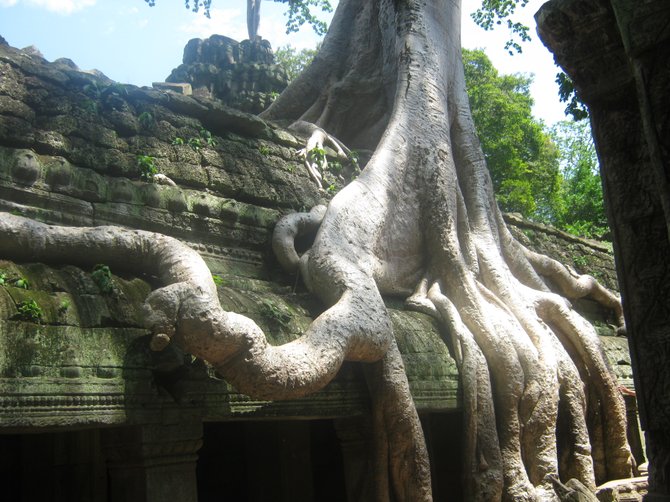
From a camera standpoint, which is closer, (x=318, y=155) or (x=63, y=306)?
(x=63, y=306)

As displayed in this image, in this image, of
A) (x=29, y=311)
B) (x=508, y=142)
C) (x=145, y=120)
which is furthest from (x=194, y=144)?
(x=508, y=142)

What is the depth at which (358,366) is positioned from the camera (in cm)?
412

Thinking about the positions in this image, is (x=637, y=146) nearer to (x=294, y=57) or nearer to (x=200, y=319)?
(x=200, y=319)

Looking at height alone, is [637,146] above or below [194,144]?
below

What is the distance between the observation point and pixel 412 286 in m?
5.32

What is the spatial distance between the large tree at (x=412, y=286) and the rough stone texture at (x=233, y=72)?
1182 millimetres

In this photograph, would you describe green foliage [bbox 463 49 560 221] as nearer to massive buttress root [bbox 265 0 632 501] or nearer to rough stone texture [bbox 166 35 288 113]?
rough stone texture [bbox 166 35 288 113]

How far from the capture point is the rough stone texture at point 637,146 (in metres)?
2.02

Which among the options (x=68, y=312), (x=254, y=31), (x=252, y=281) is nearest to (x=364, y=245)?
(x=252, y=281)

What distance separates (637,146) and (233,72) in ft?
23.7

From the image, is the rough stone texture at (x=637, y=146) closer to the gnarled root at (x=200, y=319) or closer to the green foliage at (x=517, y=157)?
the gnarled root at (x=200, y=319)

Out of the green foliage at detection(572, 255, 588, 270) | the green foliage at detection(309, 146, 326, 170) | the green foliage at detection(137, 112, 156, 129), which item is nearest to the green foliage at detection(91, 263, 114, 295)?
the green foliage at detection(137, 112, 156, 129)

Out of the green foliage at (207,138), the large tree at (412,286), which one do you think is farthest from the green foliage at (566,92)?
the green foliage at (207,138)

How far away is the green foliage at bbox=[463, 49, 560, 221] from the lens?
17.7 m
